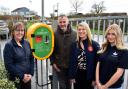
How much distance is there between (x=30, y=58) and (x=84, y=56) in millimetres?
864

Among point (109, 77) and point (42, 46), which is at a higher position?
point (42, 46)

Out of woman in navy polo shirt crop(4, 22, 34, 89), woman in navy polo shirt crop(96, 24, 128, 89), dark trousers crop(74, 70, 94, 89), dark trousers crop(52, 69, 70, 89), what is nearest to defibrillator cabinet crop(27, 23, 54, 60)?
woman in navy polo shirt crop(4, 22, 34, 89)

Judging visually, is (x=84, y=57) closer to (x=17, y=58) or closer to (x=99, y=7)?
(x=17, y=58)

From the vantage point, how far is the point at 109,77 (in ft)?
12.0

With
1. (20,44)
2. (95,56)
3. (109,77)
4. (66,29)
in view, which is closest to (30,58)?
(20,44)

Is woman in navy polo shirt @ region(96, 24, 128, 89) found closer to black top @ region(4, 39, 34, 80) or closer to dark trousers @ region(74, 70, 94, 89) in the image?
dark trousers @ region(74, 70, 94, 89)

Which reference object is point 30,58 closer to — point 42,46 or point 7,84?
point 42,46

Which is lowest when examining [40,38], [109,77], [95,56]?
[109,77]

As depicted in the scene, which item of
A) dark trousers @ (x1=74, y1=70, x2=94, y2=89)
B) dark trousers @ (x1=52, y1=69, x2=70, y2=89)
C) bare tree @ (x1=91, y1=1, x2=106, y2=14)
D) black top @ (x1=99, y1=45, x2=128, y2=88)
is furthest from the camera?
bare tree @ (x1=91, y1=1, x2=106, y2=14)

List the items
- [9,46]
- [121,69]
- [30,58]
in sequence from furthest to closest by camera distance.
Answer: [30,58]
[9,46]
[121,69]

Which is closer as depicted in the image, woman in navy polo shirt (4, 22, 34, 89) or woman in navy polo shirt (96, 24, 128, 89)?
woman in navy polo shirt (96, 24, 128, 89)

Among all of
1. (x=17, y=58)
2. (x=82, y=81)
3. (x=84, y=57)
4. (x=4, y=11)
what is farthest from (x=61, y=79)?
(x=4, y=11)

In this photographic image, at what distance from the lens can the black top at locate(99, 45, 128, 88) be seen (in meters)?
3.51

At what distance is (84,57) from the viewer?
3.96m
